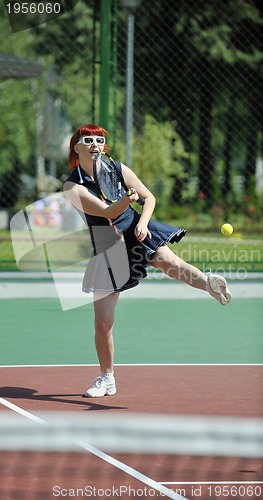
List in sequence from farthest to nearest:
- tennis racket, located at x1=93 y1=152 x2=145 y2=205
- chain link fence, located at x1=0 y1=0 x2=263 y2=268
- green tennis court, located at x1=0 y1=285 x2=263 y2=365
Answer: chain link fence, located at x1=0 y1=0 x2=263 y2=268 < green tennis court, located at x1=0 y1=285 x2=263 y2=365 < tennis racket, located at x1=93 y1=152 x2=145 y2=205

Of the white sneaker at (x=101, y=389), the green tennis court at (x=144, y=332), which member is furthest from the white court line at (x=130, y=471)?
the green tennis court at (x=144, y=332)

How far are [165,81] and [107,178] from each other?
11.0m

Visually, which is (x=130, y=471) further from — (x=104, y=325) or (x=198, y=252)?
(x=198, y=252)

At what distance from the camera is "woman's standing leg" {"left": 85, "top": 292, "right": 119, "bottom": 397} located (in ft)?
21.6

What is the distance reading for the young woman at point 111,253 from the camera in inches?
257

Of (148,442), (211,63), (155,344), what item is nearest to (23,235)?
(155,344)

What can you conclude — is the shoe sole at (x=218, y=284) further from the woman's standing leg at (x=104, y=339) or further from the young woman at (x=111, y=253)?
the woman's standing leg at (x=104, y=339)

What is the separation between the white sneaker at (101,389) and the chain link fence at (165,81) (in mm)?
5661

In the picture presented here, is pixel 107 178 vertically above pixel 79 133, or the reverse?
pixel 79 133

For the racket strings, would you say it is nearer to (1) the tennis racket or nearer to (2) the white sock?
(1) the tennis racket

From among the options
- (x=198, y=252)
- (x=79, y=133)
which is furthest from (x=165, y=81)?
(x=79, y=133)

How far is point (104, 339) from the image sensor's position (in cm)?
662

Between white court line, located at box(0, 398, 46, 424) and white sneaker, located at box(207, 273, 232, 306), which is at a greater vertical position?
white sneaker, located at box(207, 273, 232, 306)

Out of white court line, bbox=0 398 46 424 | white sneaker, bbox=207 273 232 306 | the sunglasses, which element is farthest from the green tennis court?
the sunglasses
